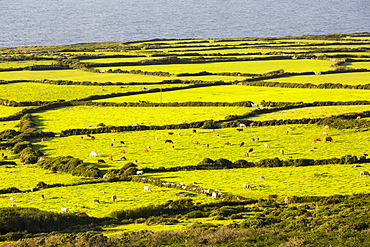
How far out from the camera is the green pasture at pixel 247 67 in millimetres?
104625

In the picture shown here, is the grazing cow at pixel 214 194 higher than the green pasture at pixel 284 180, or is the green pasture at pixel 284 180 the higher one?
the green pasture at pixel 284 180

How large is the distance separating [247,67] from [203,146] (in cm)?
5650

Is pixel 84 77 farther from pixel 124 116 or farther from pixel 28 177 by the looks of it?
pixel 28 177

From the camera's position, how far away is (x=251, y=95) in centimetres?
8194

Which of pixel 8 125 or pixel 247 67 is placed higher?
pixel 247 67

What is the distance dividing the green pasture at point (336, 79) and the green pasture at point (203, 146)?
3134 centimetres

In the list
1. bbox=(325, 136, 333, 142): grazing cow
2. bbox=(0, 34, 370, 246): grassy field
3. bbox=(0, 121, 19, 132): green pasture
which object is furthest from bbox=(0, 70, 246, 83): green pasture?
bbox=(325, 136, 333, 142): grazing cow

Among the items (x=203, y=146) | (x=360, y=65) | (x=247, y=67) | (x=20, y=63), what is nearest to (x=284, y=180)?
(x=203, y=146)

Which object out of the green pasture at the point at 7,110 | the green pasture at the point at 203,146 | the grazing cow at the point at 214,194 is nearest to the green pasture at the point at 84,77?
the green pasture at the point at 7,110

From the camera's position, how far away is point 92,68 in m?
114

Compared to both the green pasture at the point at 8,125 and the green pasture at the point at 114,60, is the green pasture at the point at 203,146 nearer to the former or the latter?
the green pasture at the point at 8,125

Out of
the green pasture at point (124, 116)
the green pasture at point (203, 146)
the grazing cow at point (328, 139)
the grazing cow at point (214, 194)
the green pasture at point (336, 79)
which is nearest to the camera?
the grazing cow at point (214, 194)

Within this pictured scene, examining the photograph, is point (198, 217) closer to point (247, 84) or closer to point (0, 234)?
point (0, 234)

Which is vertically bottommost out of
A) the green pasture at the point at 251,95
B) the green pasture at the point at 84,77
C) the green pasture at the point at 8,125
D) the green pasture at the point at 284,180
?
the green pasture at the point at 284,180
